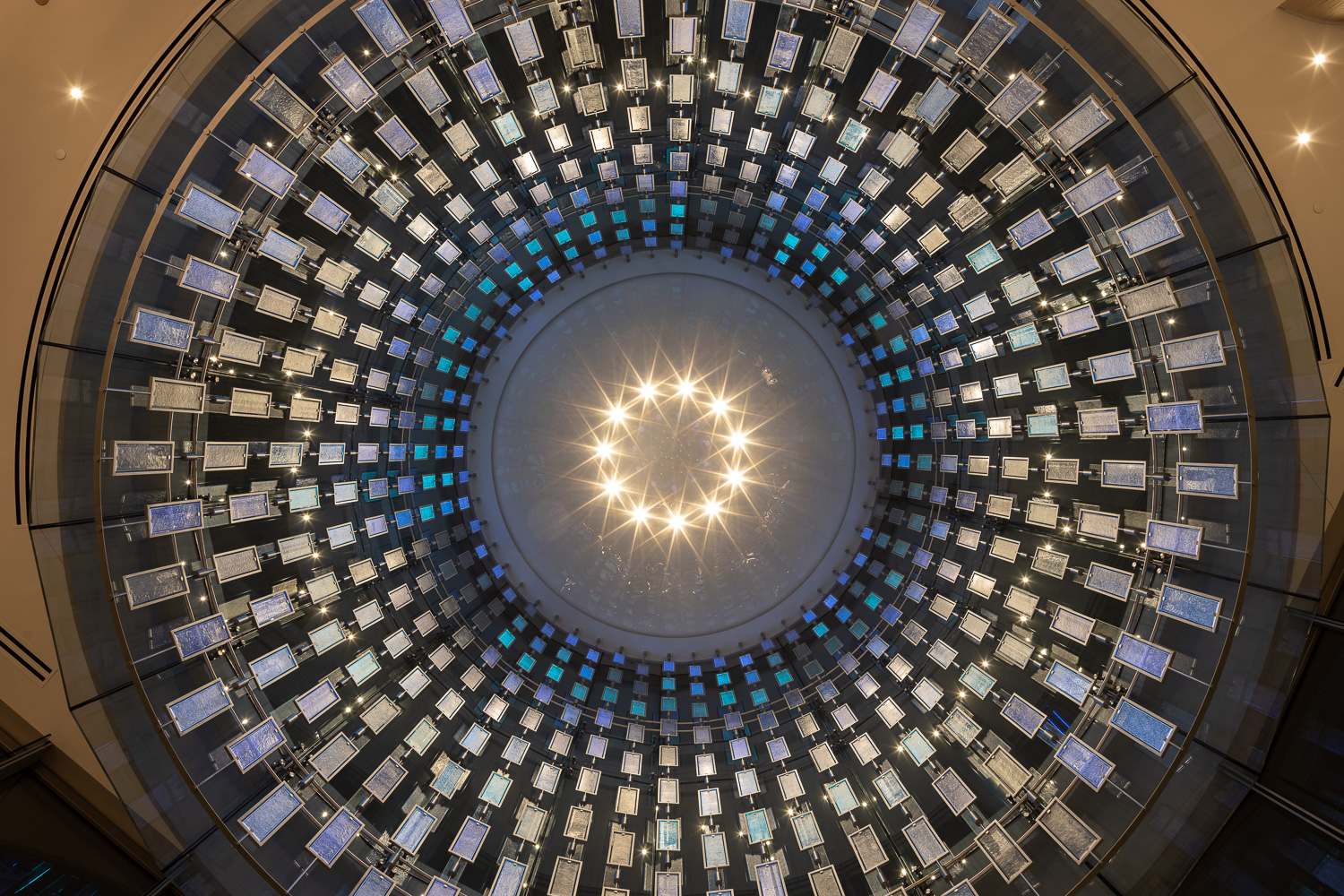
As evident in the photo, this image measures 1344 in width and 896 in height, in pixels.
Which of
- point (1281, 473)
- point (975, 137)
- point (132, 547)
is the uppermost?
point (975, 137)

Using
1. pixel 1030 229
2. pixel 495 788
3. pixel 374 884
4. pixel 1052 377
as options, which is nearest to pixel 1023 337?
pixel 1052 377

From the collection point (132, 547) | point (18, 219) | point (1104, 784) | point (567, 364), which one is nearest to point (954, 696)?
point (1104, 784)

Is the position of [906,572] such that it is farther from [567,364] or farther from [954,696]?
[567,364]

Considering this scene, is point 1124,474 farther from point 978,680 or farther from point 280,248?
point 280,248

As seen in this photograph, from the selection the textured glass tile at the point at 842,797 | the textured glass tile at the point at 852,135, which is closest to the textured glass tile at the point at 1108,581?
the textured glass tile at the point at 842,797

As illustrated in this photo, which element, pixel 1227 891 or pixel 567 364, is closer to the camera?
pixel 1227 891

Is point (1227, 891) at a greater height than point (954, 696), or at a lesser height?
lesser
